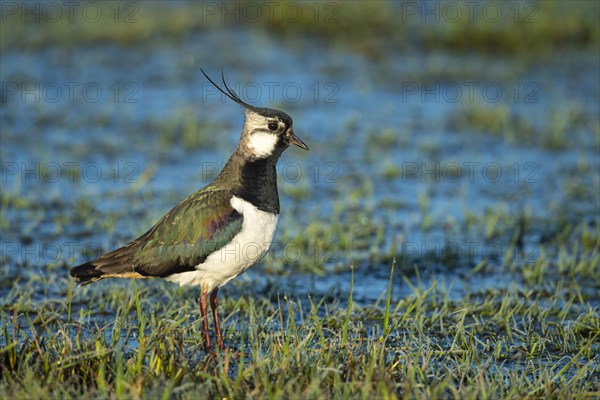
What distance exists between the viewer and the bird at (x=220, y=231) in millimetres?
5312

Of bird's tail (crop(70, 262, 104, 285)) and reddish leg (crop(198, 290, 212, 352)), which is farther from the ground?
bird's tail (crop(70, 262, 104, 285))

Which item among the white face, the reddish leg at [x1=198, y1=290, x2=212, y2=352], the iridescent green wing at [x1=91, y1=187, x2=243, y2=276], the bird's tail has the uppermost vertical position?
the white face

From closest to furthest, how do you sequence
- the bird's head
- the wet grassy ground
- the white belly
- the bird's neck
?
the wet grassy ground
the white belly
the bird's neck
the bird's head

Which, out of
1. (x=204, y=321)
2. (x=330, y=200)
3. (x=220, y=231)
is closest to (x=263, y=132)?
(x=220, y=231)

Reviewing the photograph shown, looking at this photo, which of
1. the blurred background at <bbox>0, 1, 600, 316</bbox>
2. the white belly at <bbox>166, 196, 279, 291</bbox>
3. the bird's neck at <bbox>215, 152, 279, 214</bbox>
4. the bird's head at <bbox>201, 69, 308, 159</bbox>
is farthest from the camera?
the blurred background at <bbox>0, 1, 600, 316</bbox>

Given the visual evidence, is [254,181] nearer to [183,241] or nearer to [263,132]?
[263,132]

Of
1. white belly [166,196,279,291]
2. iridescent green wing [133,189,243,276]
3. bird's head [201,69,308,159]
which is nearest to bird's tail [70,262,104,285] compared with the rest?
iridescent green wing [133,189,243,276]

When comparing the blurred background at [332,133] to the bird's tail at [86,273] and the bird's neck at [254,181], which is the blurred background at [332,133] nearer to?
the bird's tail at [86,273]

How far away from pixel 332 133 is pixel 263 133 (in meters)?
4.78

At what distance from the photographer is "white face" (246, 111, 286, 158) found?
5.54 metres

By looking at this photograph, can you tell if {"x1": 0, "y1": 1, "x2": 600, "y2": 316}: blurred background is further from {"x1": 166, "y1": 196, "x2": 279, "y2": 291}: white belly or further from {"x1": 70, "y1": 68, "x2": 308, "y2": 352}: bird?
{"x1": 166, "y1": 196, "x2": 279, "y2": 291}: white belly

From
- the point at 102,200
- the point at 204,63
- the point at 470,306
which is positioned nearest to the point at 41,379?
the point at 470,306

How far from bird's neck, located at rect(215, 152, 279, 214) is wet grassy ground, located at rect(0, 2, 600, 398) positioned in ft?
1.83

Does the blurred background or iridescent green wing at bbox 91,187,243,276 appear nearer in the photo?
iridescent green wing at bbox 91,187,243,276
